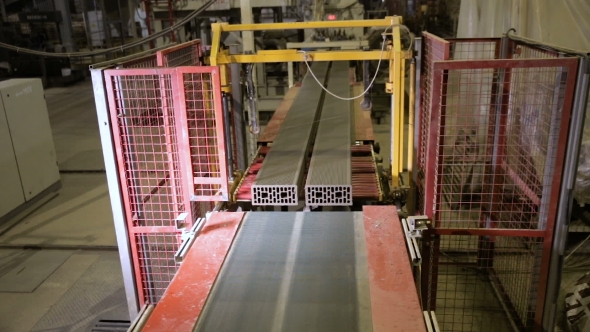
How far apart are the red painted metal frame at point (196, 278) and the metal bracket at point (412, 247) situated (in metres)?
0.92

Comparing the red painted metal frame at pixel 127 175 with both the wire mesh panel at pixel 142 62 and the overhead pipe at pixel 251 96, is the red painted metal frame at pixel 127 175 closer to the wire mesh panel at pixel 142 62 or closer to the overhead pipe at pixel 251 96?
the wire mesh panel at pixel 142 62

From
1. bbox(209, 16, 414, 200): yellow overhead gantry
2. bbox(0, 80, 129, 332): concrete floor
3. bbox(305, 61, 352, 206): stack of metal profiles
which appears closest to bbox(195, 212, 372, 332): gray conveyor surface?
bbox(305, 61, 352, 206): stack of metal profiles

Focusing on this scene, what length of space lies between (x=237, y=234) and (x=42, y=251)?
3.14 metres

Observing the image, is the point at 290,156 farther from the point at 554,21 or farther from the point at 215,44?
the point at 554,21

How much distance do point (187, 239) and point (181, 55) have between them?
58.5 inches

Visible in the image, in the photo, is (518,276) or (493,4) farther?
(493,4)

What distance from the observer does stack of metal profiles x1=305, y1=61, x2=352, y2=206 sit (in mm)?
2982

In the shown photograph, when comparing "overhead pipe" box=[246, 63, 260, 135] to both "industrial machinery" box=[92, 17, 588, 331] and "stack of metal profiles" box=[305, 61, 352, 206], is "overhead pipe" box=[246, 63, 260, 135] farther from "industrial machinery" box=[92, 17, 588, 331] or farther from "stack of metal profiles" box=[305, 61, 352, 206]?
"stack of metal profiles" box=[305, 61, 352, 206]

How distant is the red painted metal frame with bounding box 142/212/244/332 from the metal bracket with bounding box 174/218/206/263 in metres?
0.02

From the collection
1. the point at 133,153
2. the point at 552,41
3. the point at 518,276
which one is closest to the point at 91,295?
the point at 133,153

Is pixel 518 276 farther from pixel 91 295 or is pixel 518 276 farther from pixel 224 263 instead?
pixel 91 295

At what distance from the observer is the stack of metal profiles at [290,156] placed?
9.94ft

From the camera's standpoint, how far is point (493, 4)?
512cm

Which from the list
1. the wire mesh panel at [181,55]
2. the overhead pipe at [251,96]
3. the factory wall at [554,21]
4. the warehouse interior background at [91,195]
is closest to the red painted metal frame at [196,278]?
the wire mesh panel at [181,55]
